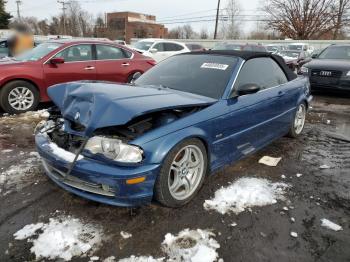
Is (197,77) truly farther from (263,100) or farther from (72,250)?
(72,250)

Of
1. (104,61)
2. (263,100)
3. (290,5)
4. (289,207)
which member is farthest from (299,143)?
(290,5)

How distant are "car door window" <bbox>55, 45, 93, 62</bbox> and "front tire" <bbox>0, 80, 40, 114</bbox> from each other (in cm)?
97

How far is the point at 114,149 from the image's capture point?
2654 mm

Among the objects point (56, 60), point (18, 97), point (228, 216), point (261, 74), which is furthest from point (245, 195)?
point (18, 97)

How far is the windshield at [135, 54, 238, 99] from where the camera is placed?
362 centimetres

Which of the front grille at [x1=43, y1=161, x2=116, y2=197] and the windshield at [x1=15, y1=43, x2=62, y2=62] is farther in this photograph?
the windshield at [x1=15, y1=43, x2=62, y2=62]

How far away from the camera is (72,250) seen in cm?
247

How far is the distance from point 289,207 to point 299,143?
7.30 ft

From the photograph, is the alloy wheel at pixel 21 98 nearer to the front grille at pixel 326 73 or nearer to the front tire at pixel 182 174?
the front tire at pixel 182 174

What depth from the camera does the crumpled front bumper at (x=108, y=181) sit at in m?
2.58

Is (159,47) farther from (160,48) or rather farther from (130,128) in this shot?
(130,128)

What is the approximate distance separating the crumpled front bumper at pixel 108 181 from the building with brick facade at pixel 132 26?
204 feet

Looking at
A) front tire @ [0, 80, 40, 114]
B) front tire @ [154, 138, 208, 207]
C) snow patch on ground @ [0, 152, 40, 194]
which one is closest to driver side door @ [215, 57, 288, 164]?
front tire @ [154, 138, 208, 207]

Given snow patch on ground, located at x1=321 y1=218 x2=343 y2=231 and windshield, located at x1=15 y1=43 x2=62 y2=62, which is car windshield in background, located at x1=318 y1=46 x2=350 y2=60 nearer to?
windshield, located at x1=15 y1=43 x2=62 y2=62
